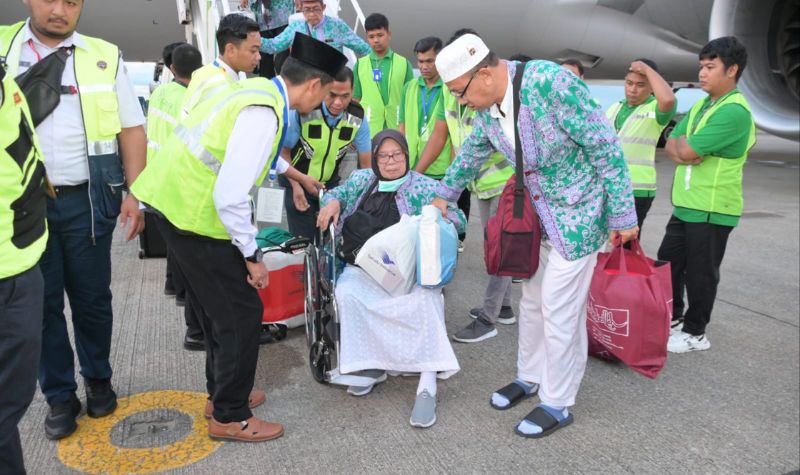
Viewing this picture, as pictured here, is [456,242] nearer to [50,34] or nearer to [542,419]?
[542,419]

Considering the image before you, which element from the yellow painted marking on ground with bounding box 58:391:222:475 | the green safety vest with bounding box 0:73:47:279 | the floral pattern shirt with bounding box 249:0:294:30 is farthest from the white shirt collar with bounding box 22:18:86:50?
the floral pattern shirt with bounding box 249:0:294:30

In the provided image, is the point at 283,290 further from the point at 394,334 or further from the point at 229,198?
the point at 229,198

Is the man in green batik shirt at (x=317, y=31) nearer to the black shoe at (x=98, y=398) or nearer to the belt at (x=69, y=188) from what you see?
the belt at (x=69, y=188)

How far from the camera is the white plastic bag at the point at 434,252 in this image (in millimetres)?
2803

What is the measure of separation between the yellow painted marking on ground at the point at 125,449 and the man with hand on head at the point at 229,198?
11 cm

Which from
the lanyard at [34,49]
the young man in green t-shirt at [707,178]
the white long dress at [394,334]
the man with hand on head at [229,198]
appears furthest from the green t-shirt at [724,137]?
the lanyard at [34,49]

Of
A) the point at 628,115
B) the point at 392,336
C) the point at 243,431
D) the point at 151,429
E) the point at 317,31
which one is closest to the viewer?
the point at 243,431

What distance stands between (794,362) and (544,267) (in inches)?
73.2

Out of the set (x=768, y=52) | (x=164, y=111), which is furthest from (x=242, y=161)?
(x=768, y=52)

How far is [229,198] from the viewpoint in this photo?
2.00 m

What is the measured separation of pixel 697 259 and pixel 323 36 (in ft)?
10.8

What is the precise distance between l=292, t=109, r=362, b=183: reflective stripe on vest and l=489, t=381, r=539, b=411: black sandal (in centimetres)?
178

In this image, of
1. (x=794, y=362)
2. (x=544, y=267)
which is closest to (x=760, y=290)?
(x=794, y=362)

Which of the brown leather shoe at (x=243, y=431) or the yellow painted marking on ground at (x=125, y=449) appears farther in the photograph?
the brown leather shoe at (x=243, y=431)
